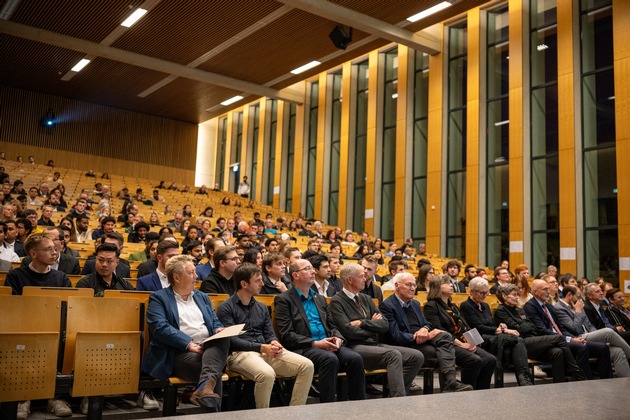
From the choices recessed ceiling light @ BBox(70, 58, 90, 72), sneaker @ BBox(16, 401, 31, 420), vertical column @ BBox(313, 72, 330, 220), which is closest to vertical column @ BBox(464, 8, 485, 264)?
vertical column @ BBox(313, 72, 330, 220)

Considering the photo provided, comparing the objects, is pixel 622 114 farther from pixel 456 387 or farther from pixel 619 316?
pixel 456 387

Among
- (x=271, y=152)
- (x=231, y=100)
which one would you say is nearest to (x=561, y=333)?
(x=231, y=100)

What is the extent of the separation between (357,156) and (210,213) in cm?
654

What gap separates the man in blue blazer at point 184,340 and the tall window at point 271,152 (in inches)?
648

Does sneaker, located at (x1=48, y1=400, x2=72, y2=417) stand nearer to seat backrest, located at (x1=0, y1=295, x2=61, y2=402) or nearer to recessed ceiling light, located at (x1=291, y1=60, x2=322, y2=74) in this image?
seat backrest, located at (x1=0, y1=295, x2=61, y2=402)

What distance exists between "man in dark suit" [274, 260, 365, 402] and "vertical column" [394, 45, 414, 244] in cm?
1111

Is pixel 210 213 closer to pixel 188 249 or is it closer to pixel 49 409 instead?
pixel 188 249

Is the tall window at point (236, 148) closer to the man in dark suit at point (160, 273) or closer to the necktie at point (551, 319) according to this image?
the necktie at point (551, 319)

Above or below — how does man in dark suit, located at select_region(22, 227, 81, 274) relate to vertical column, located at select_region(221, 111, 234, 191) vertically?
below

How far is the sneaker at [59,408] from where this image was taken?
3.53 meters

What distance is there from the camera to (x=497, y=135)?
44.9ft

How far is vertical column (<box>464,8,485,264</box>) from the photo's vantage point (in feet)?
44.4

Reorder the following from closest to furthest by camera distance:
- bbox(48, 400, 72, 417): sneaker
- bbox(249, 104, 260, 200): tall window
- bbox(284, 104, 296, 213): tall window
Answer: bbox(48, 400, 72, 417): sneaker < bbox(284, 104, 296, 213): tall window < bbox(249, 104, 260, 200): tall window

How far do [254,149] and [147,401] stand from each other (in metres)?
17.8
